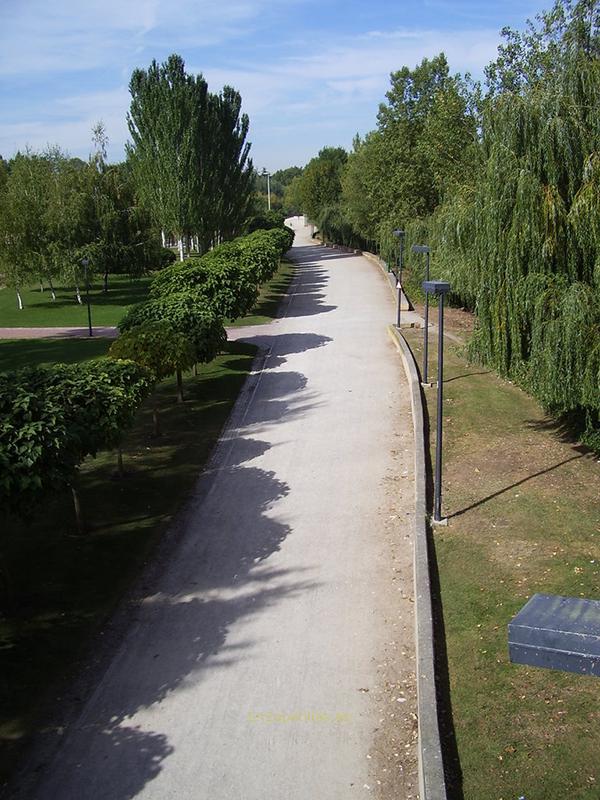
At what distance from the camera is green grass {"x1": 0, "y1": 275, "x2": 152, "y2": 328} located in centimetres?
3322

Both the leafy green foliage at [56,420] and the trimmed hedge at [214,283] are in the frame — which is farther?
the trimmed hedge at [214,283]

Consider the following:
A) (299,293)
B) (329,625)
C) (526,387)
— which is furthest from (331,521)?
(299,293)

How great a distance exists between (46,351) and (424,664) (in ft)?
70.3

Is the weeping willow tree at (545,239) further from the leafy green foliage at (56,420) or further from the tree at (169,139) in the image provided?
the tree at (169,139)

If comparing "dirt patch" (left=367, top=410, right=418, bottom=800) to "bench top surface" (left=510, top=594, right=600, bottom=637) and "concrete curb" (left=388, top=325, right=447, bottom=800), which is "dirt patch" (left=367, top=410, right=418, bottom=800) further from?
"bench top surface" (left=510, top=594, right=600, bottom=637)

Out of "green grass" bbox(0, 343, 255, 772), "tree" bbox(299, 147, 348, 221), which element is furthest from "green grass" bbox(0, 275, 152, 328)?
"tree" bbox(299, 147, 348, 221)

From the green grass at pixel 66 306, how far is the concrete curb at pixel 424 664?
22940 millimetres

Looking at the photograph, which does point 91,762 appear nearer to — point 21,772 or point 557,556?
point 21,772

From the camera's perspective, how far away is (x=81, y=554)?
34.9 ft

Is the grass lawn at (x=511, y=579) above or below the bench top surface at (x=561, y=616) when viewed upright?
below

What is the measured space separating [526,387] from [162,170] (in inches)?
1164

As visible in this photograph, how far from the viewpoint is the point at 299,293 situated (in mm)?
36656

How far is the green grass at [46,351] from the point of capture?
24.2m

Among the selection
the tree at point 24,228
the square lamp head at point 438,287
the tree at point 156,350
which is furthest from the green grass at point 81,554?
the tree at point 24,228
